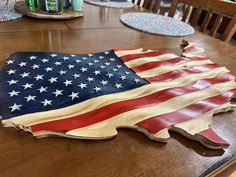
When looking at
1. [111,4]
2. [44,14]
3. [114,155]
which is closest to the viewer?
[114,155]

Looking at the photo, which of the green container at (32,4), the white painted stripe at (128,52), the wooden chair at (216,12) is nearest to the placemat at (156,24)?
the wooden chair at (216,12)

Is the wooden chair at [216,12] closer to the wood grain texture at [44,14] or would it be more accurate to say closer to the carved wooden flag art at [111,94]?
the carved wooden flag art at [111,94]

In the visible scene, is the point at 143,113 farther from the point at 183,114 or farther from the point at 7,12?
the point at 7,12

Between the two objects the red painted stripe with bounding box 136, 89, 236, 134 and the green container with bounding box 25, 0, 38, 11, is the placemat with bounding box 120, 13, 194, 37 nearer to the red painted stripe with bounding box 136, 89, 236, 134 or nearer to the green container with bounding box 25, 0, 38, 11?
the green container with bounding box 25, 0, 38, 11

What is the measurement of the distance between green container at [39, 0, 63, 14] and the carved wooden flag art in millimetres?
459

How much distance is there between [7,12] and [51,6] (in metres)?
0.24

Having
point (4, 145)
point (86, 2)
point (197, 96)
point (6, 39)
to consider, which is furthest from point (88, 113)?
point (86, 2)

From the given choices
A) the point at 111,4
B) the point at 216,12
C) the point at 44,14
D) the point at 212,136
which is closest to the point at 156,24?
the point at 216,12

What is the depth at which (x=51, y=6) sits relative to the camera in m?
1.14

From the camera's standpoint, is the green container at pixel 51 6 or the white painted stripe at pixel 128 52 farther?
the green container at pixel 51 6

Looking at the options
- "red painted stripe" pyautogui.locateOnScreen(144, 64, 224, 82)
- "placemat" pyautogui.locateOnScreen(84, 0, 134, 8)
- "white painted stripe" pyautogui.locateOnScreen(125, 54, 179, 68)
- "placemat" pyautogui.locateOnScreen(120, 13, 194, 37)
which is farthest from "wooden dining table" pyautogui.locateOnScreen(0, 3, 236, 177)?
"placemat" pyautogui.locateOnScreen(84, 0, 134, 8)

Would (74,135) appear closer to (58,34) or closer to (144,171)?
(144,171)

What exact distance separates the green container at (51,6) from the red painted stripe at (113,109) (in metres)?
0.78

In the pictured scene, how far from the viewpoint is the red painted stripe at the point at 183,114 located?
1.66 feet
